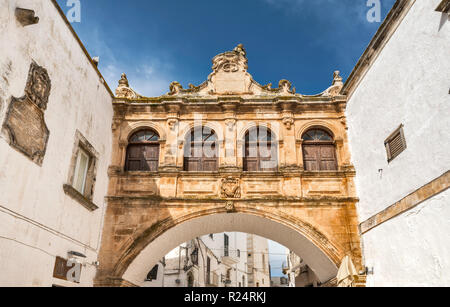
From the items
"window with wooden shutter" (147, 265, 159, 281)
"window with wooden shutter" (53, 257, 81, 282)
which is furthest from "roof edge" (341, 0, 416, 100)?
"window with wooden shutter" (147, 265, 159, 281)

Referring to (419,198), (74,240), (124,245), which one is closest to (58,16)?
(74,240)

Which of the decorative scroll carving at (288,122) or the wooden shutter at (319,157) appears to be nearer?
the wooden shutter at (319,157)

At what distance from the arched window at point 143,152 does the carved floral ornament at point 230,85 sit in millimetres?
1265

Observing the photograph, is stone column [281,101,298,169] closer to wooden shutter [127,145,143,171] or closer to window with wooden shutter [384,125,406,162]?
window with wooden shutter [384,125,406,162]

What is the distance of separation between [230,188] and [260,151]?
58.0 inches

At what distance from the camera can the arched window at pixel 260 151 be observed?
10414mm

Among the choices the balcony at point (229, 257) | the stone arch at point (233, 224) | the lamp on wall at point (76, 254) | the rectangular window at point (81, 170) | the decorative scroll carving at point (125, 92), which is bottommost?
the lamp on wall at point (76, 254)

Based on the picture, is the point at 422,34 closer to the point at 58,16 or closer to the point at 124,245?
the point at 58,16

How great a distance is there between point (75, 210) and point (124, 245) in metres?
1.81

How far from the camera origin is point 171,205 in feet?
32.1

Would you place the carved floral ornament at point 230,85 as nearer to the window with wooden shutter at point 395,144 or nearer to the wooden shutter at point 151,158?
the wooden shutter at point 151,158

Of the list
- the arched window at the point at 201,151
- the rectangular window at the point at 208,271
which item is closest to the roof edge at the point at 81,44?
the arched window at the point at 201,151

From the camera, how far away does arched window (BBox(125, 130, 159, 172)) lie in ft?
34.6

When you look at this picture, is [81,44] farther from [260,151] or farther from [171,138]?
[260,151]
